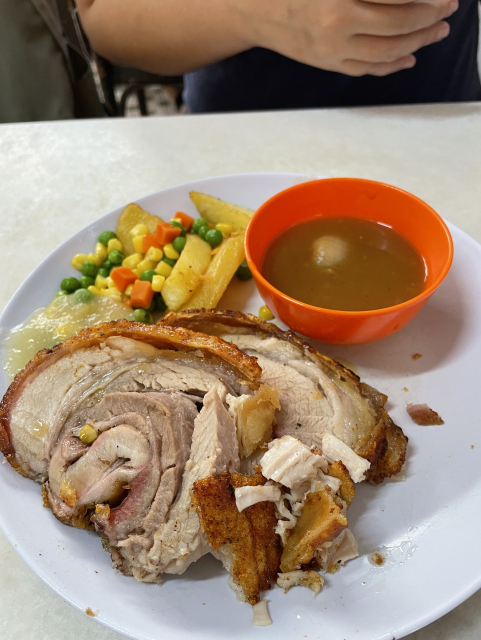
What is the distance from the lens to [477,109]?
3633 mm

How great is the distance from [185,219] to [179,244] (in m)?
0.21

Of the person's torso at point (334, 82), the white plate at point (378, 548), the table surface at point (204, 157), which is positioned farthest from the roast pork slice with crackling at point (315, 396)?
the person's torso at point (334, 82)

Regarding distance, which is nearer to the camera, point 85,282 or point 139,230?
point 85,282

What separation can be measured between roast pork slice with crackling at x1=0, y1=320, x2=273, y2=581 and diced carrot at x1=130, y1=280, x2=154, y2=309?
490 millimetres

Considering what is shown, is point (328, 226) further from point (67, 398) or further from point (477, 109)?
point (477, 109)

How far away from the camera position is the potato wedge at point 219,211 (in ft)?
9.23

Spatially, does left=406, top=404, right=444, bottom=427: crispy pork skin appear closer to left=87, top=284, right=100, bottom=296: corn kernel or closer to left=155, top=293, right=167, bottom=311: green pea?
left=155, top=293, right=167, bottom=311: green pea

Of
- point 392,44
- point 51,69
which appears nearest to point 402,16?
point 392,44

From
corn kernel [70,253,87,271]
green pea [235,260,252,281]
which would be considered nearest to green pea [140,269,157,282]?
corn kernel [70,253,87,271]

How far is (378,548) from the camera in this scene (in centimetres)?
172

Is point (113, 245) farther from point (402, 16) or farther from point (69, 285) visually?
point (402, 16)

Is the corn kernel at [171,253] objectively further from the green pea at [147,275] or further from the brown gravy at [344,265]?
the brown gravy at [344,265]

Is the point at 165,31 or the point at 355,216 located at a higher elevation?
the point at 165,31

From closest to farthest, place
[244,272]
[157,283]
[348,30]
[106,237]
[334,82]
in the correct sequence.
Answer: [157,283]
[244,272]
[106,237]
[348,30]
[334,82]
